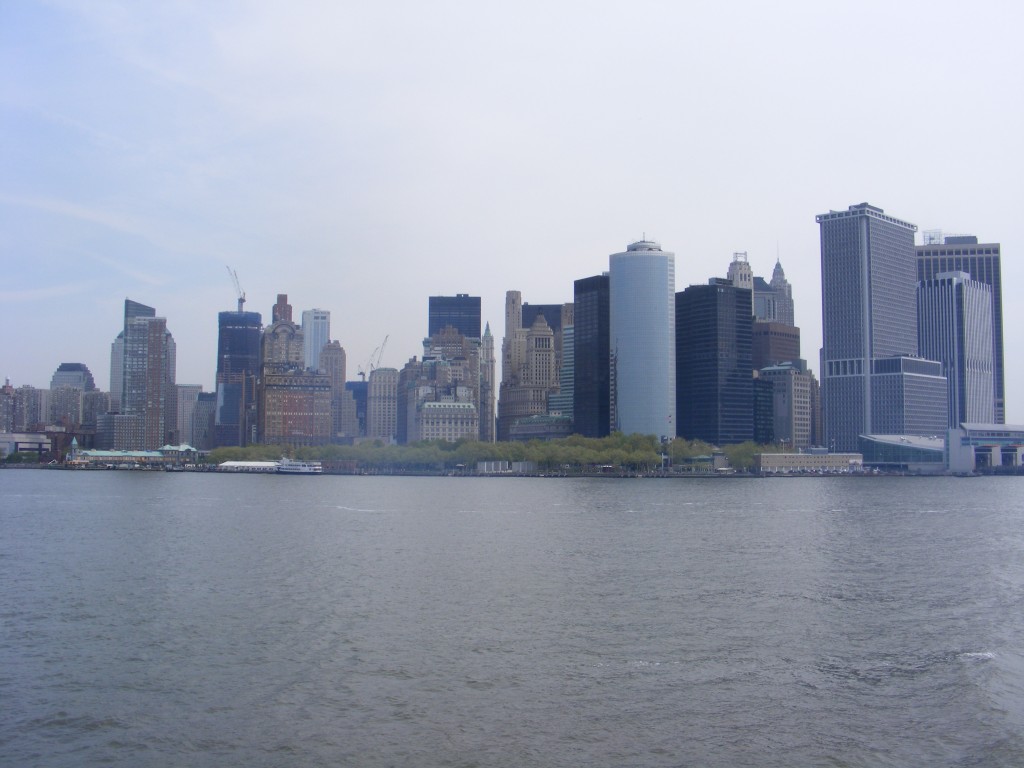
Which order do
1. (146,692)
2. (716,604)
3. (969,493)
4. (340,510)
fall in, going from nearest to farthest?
(146,692), (716,604), (340,510), (969,493)

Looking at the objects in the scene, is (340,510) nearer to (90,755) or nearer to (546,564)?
(546,564)

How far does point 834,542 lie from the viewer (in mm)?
65188

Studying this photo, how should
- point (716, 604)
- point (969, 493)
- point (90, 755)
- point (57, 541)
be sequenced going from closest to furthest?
point (90, 755) → point (716, 604) → point (57, 541) → point (969, 493)

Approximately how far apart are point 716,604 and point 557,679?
12.7 meters

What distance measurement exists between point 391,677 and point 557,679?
4564 mm

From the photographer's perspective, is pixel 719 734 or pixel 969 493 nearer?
pixel 719 734

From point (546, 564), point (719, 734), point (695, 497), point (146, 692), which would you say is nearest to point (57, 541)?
point (546, 564)

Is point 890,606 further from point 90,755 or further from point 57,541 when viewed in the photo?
point 57,541

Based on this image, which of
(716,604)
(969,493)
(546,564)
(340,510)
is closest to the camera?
(716,604)

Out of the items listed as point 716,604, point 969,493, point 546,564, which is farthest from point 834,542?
point 969,493

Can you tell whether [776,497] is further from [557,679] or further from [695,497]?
[557,679]

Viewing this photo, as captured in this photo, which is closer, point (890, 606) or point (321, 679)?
point (321, 679)

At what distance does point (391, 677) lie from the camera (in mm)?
29656

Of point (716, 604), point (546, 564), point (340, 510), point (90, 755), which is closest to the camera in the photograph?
point (90, 755)
